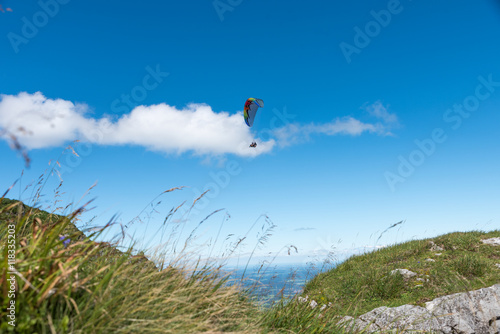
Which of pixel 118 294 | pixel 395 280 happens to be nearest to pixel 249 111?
pixel 395 280

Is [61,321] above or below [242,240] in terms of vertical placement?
below

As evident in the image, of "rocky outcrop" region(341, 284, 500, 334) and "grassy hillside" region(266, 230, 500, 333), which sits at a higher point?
"grassy hillside" region(266, 230, 500, 333)

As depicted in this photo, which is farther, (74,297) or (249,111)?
(249,111)

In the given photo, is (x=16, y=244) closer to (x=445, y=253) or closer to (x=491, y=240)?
(x=445, y=253)

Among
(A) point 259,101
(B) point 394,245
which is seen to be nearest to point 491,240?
(B) point 394,245

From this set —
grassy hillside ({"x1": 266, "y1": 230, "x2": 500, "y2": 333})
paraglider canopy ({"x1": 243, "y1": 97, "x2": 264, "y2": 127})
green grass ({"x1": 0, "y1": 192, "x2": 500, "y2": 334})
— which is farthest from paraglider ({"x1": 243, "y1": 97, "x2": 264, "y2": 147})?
green grass ({"x1": 0, "y1": 192, "x2": 500, "y2": 334})

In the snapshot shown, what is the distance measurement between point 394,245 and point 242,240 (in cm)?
1141

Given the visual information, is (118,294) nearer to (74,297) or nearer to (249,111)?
(74,297)

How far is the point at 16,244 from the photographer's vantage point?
2730 mm

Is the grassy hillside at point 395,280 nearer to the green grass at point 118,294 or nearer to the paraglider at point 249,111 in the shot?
the green grass at point 118,294

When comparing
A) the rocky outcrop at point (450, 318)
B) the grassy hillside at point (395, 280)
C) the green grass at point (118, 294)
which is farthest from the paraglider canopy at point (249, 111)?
the rocky outcrop at point (450, 318)

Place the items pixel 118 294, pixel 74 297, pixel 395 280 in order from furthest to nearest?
pixel 395 280 → pixel 118 294 → pixel 74 297

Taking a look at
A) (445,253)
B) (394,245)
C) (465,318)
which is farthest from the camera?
(394,245)

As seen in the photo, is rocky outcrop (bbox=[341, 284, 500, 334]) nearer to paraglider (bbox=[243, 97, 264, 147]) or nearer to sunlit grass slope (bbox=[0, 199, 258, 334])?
sunlit grass slope (bbox=[0, 199, 258, 334])
